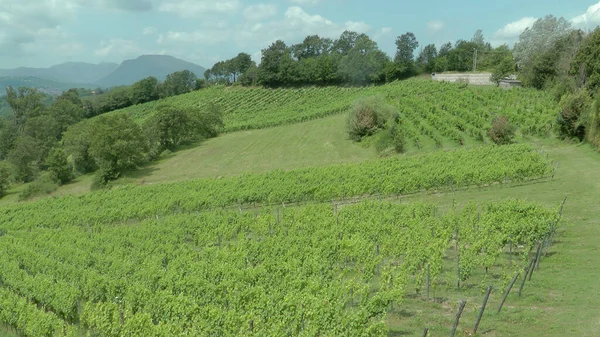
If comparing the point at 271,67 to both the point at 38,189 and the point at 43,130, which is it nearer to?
the point at 43,130

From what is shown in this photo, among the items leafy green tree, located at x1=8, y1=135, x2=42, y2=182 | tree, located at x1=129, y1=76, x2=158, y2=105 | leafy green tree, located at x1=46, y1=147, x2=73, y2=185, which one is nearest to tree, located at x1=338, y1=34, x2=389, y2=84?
tree, located at x1=129, y1=76, x2=158, y2=105

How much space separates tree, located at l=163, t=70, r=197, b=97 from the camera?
11806cm

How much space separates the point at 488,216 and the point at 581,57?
125ft

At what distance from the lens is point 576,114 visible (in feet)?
125

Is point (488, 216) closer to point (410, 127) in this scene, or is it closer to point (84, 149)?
point (410, 127)

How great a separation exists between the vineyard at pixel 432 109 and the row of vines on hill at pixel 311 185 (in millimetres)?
7816

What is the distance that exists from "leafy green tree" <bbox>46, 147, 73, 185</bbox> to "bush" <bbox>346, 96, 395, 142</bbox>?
35.4 m

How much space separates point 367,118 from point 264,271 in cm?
3608

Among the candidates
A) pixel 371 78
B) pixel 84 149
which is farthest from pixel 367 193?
pixel 371 78

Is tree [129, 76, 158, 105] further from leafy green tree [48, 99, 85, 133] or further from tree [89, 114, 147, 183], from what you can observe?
tree [89, 114, 147, 183]

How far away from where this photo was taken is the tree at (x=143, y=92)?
115m

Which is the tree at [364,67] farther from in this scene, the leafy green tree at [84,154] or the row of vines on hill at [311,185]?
the row of vines on hill at [311,185]

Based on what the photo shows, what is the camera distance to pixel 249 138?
195ft

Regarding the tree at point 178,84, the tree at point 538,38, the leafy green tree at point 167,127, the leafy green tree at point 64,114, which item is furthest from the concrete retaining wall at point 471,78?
the leafy green tree at point 64,114
